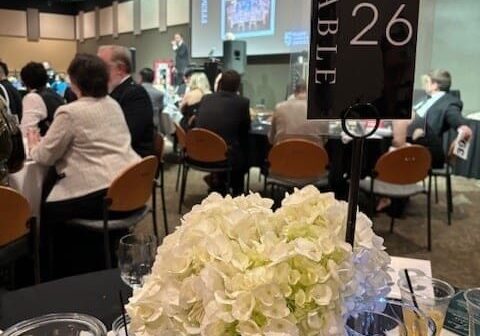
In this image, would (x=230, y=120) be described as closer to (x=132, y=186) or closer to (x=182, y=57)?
(x=132, y=186)

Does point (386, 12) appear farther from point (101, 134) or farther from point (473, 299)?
point (101, 134)

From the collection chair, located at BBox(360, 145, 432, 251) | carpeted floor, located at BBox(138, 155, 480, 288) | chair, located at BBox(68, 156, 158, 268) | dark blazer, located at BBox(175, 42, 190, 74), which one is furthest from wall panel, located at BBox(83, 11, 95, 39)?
chair, located at BBox(68, 156, 158, 268)

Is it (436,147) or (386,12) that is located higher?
(386,12)

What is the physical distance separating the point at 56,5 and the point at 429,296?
683 inches

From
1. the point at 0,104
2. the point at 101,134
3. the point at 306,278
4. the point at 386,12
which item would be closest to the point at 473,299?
the point at 306,278

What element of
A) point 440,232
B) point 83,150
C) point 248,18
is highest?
point 248,18

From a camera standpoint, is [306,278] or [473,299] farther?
[473,299]

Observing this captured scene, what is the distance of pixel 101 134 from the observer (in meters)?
2.62

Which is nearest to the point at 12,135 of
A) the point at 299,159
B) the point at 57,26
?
the point at 299,159

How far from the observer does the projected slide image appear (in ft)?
26.5

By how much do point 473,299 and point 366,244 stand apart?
0.27 metres

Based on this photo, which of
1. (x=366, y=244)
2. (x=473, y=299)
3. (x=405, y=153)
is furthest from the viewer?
(x=405, y=153)

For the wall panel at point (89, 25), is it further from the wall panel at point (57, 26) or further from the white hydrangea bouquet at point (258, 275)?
the white hydrangea bouquet at point (258, 275)

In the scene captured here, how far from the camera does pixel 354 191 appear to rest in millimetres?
772
